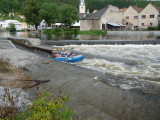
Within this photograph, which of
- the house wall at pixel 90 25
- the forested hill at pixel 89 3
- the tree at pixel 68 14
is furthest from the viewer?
the forested hill at pixel 89 3

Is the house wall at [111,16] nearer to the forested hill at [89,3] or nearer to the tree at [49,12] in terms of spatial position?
the tree at [49,12]

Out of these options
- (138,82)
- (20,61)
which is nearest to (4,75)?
(20,61)

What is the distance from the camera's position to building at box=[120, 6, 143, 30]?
56.2 meters

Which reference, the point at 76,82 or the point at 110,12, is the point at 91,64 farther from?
the point at 110,12

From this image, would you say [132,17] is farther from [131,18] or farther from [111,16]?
[111,16]

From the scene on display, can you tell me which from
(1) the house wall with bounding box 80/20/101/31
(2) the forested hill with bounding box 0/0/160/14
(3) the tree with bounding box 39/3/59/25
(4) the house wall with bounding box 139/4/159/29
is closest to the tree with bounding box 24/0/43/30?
(3) the tree with bounding box 39/3/59/25

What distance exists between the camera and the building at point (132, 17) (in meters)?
56.2

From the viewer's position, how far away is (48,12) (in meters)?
54.7

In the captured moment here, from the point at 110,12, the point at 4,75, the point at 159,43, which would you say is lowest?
the point at 4,75

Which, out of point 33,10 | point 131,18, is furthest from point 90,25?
point 33,10

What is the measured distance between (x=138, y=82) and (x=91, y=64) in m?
4.57

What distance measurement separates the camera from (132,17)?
56.8 m

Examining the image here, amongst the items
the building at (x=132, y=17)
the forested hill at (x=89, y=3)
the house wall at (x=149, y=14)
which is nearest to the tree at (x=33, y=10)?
the building at (x=132, y=17)

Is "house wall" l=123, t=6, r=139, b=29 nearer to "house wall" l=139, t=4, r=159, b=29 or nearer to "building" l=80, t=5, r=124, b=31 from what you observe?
"house wall" l=139, t=4, r=159, b=29
